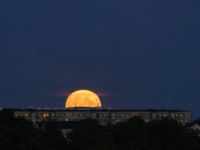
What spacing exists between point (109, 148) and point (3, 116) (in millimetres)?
41589

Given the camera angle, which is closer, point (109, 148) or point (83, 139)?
point (109, 148)

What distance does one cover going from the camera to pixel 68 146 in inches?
5084

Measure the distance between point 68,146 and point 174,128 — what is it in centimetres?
3685

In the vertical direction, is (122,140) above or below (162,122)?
above

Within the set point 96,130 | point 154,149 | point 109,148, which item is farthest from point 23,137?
point 96,130

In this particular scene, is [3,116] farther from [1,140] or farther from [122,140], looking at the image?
[1,140]

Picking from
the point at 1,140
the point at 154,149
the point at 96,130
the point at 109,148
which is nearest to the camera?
the point at 1,140

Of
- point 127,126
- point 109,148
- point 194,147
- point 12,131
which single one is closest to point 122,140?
point 127,126

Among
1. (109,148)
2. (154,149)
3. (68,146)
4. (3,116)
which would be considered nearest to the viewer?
(154,149)

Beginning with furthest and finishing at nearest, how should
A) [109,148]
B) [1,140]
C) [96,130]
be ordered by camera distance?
[96,130] < [109,148] < [1,140]

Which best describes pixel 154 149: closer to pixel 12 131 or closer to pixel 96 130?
pixel 12 131

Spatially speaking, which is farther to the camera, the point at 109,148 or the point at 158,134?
the point at 109,148

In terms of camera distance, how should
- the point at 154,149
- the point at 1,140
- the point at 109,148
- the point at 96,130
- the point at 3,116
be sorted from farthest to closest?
the point at 96,130, the point at 3,116, the point at 109,148, the point at 154,149, the point at 1,140

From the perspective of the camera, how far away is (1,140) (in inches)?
3076
